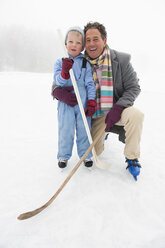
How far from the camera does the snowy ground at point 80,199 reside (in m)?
1.08

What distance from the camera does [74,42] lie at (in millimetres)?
1624

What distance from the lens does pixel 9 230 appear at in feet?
3.68

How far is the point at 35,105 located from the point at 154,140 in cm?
298

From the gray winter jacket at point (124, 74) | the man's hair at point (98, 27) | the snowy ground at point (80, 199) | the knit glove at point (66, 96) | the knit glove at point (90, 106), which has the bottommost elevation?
the snowy ground at point (80, 199)

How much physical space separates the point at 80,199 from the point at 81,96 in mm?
1007

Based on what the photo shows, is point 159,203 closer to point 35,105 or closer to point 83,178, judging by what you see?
point 83,178

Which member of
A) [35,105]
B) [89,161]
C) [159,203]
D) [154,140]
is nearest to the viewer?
[159,203]

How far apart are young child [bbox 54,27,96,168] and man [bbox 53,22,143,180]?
0.09m

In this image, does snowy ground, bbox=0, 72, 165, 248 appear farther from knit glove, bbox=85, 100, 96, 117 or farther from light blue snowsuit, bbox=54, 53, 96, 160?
knit glove, bbox=85, 100, 96, 117

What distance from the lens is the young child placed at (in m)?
1.64

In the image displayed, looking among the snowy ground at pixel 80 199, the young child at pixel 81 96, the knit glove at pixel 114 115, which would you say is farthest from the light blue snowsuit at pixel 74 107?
the snowy ground at pixel 80 199

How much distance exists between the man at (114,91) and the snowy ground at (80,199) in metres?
0.27

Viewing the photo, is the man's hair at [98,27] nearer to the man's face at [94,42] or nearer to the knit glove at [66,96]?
the man's face at [94,42]

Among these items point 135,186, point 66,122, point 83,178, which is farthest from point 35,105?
point 135,186
